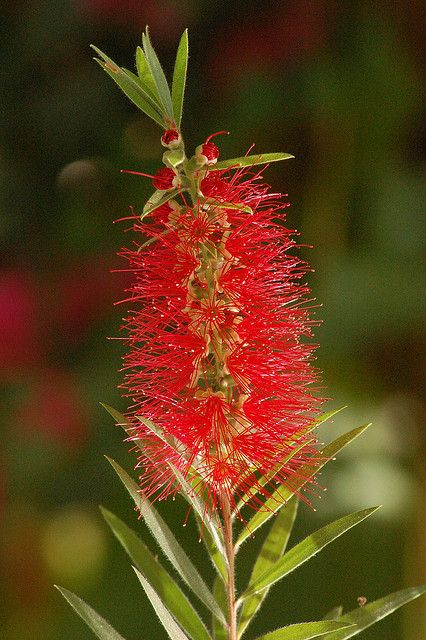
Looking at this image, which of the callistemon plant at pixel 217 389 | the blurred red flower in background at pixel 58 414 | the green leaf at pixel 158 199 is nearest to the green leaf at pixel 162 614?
the callistemon plant at pixel 217 389

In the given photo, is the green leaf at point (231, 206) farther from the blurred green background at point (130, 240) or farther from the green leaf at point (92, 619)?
the blurred green background at point (130, 240)

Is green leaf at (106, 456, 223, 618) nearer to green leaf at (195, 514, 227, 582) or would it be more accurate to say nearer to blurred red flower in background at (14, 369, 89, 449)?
green leaf at (195, 514, 227, 582)

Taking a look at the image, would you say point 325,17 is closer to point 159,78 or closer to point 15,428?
point 15,428

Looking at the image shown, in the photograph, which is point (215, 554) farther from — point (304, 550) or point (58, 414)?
point (58, 414)

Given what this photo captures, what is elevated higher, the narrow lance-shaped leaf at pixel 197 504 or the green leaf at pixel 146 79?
the green leaf at pixel 146 79

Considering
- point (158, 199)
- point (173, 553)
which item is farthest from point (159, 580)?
point (158, 199)

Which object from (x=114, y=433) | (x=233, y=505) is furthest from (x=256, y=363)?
(x=114, y=433)
